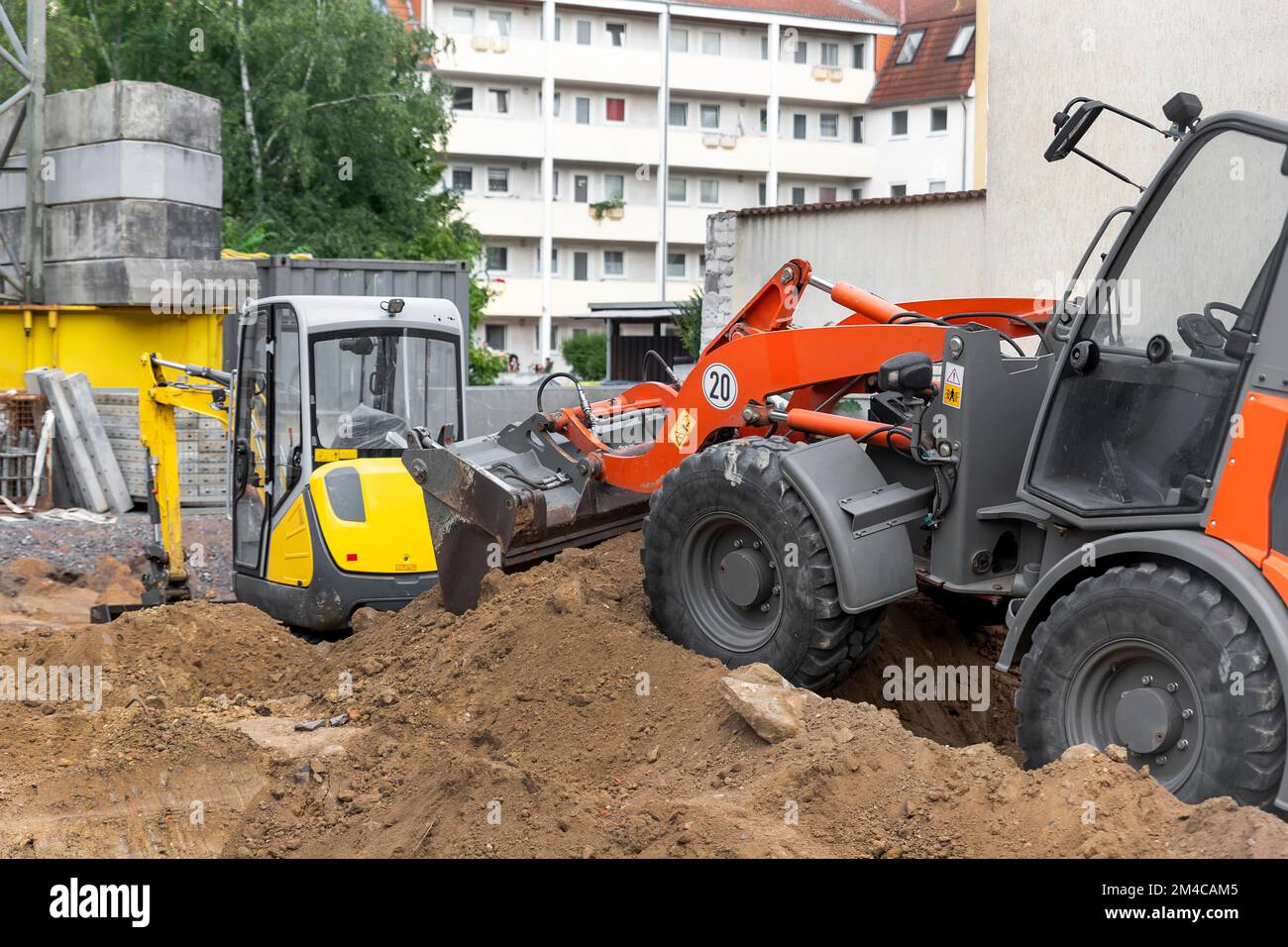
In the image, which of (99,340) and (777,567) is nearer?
(777,567)

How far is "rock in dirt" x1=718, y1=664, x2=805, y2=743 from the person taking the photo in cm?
486

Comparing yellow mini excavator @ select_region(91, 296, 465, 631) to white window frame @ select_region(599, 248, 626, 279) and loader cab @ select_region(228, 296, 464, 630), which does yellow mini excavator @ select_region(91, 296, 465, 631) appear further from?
white window frame @ select_region(599, 248, 626, 279)

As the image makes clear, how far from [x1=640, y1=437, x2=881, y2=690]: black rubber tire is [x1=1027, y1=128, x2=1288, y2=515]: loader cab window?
0.92 meters

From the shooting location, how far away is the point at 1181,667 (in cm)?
420

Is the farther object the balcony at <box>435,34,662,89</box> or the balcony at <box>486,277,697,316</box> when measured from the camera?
the balcony at <box>486,277,697,316</box>

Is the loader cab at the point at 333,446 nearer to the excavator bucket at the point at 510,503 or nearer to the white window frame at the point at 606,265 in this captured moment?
the excavator bucket at the point at 510,503

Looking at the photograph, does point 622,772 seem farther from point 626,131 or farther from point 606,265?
point 606,265

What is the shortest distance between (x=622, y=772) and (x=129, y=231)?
12930 millimetres

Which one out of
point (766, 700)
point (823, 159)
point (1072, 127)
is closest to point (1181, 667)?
point (766, 700)

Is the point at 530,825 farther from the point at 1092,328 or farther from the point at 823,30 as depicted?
the point at 823,30

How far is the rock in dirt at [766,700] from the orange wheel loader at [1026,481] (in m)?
0.36

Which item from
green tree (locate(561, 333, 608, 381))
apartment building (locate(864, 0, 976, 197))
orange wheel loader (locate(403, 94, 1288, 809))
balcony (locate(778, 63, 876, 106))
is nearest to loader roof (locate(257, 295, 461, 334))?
orange wheel loader (locate(403, 94, 1288, 809))

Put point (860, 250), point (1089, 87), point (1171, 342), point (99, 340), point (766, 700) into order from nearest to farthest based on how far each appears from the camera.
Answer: point (1171, 342) < point (766, 700) < point (1089, 87) < point (99, 340) < point (860, 250)

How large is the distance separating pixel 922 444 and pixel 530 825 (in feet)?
6.99
